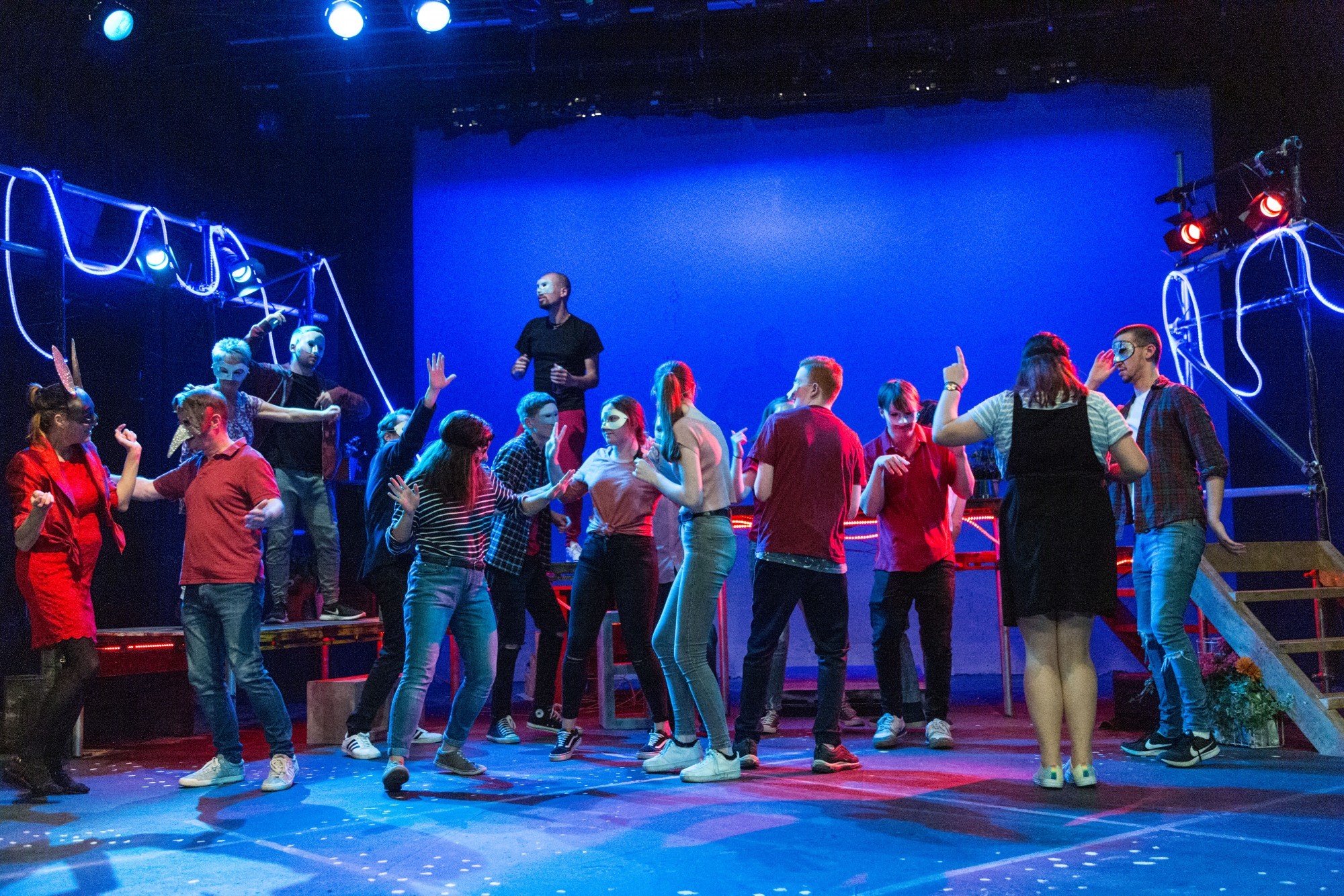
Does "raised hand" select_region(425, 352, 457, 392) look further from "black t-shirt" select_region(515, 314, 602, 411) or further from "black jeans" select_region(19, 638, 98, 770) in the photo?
"black t-shirt" select_region(515, 314, 602, 411)

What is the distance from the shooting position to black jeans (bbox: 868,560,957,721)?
5.41 meters

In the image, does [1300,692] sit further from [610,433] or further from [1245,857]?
[610,433]

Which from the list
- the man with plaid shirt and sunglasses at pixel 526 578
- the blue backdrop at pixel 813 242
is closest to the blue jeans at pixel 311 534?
the man with plaid shirt and sunglasses at pixel 526 578

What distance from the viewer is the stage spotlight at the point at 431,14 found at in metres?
→ 7.15

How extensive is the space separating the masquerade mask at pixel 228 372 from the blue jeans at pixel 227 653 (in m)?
1.94

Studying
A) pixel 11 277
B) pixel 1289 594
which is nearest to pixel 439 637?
pixel 11 277

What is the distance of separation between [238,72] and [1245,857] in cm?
757

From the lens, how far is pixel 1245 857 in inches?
121

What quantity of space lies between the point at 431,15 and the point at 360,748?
465cm

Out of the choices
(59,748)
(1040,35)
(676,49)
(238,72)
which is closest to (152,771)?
(59,748)

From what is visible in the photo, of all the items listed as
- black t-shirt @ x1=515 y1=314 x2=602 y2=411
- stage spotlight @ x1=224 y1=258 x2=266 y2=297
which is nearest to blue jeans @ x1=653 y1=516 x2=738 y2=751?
black t-shirt @ x1=515 y1=314 x2=602 y2=411

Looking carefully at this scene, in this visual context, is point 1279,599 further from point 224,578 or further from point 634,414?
point 224,578

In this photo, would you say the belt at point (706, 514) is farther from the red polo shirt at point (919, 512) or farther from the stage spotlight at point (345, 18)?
the stage spotlight at point (345, 18)

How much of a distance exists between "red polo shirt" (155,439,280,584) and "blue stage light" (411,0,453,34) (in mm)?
3684
